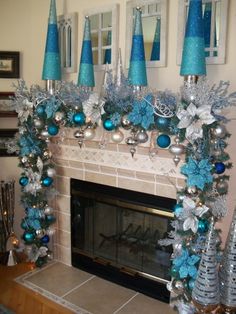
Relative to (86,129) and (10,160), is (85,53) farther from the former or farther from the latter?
(10,160)

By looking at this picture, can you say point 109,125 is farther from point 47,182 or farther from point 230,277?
point 230,277

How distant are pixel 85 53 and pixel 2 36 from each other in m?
1.09

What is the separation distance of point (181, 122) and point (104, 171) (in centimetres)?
88

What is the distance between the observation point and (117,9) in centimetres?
219

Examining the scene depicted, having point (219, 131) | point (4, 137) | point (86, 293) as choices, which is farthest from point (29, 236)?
point (219, 131)

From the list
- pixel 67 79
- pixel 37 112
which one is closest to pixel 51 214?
pixel 37 112

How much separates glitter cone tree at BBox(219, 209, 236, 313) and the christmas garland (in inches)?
7.1

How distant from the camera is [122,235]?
7.82 ft

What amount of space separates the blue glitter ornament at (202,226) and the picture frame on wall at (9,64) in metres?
2.05

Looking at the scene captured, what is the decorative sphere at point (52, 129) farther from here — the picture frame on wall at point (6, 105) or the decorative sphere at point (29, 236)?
Answer: the decorative sphere at point (29, 236)

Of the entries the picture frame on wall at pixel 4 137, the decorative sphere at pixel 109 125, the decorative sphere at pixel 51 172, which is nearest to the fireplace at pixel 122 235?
the decorative sphere at pixel 51 172

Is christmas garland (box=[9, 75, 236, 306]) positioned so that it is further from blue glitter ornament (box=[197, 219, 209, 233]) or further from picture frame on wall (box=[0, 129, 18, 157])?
picture frame on wall (box=[0, 129, 18, 157])

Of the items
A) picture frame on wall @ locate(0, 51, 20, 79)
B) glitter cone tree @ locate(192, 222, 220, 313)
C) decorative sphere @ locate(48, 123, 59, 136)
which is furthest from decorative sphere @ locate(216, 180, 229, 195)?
picture frame on wall @ locate(0, 51, 20, 79)

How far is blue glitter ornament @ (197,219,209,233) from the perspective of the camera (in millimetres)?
1668
